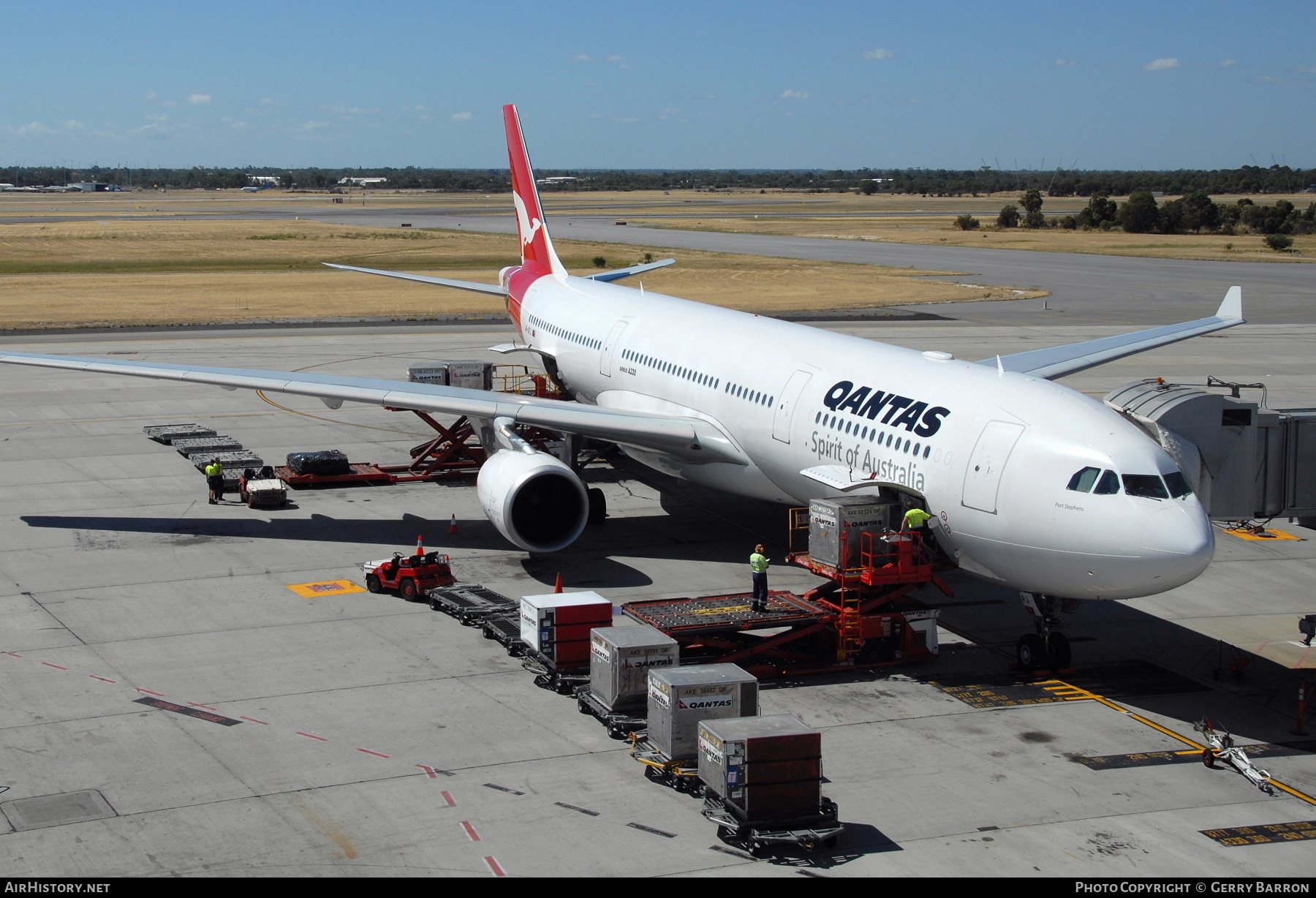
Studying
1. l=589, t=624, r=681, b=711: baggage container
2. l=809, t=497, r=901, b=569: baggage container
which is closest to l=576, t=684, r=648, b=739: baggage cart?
l=589, t=624, r=681, b=711: baggage container

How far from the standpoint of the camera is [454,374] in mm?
34531

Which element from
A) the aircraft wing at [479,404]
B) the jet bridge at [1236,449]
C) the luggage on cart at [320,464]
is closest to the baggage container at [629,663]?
the aircraft wing at [479,404]

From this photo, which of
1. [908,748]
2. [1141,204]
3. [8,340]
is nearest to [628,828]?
[908,748]

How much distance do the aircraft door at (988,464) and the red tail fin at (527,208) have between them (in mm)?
21683

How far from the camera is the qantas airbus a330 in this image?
1738 cm

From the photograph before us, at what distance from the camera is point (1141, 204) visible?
131 meters

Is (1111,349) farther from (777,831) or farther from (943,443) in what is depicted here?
(777,831)

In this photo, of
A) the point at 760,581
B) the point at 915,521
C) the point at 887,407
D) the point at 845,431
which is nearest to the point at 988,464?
the point at 915,521

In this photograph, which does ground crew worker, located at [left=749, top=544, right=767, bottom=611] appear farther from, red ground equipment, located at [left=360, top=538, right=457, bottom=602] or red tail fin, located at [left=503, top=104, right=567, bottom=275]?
red tail fin, located at [left=503, top=104, right=567, bottom=275]

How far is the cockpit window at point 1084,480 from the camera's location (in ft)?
57.3

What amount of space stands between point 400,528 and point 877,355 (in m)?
11.0

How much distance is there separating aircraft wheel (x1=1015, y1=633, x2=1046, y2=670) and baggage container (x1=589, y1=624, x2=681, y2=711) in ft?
18.7

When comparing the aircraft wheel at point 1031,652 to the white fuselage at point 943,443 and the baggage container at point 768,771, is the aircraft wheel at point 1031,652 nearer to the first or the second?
the white fuselage at point 943,443

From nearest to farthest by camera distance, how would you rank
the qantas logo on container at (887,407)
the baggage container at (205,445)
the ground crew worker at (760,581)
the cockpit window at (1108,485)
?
the cockpit window at (1108,485) < the ground crew worker at (760,581) < the qantas logo on container at (887,407) < the baggage container at (205,445)
